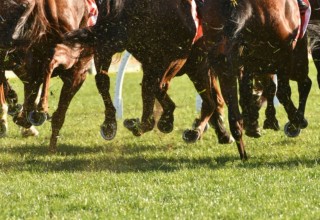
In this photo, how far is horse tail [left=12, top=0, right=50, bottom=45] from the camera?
839 cm

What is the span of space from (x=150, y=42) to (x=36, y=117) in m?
1.50

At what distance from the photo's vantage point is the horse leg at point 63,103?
8.89m

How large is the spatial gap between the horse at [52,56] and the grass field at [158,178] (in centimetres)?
48

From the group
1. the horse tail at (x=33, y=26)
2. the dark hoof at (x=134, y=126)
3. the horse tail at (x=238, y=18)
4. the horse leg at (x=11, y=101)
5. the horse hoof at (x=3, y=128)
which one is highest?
the horse tail at (x=238, y=18)

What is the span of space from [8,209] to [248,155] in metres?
2.99

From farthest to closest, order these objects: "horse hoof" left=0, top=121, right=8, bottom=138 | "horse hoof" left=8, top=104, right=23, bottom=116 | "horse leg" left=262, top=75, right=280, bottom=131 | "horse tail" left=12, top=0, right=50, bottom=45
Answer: "horse hoof" left=0, top=121, right=8, bottom=138
"horse hoof" left=8, top=104, right=23, bottom=116
"horse leg" left=262, top=75, right=280, bottom=131
"horse tail" left=12, top=0, right=50, bottom=45

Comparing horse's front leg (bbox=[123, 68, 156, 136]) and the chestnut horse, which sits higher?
the chestnut horse

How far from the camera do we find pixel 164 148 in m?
9.20

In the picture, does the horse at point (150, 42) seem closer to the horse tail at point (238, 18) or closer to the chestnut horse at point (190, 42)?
the chestnut horse at point (190, 42)

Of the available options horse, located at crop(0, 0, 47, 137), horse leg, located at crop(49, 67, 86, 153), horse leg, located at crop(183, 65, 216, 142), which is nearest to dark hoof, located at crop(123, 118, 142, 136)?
horse leg, located at crop(183, 65, 216, 142)

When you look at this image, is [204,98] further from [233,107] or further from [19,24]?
[19,24]

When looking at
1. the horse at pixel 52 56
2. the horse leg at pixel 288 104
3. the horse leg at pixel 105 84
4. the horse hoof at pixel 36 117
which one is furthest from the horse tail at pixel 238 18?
the horse hoof at pixel 36 117

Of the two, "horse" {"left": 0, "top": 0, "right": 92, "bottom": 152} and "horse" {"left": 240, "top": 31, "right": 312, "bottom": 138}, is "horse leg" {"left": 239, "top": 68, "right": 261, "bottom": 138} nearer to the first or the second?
"horse" {"left": 240, "top": 31, "right": 312, "bottom": 138}

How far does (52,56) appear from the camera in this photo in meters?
8.66
